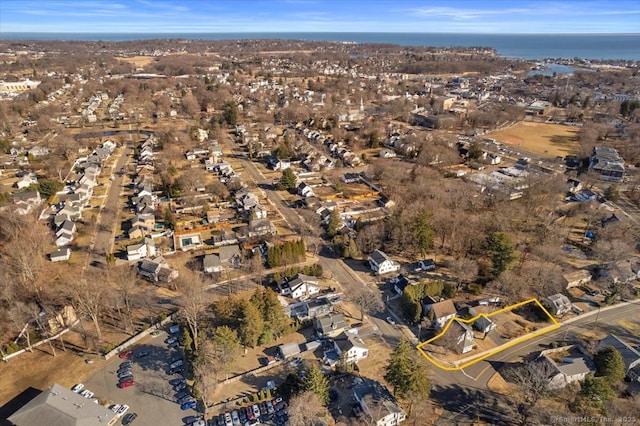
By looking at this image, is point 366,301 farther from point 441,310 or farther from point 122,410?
point 122,410

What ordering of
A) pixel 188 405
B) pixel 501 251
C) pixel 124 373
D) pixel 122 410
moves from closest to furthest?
1. pixel 122 410
2. pixel 188 405
3. pixel 124 373
4. pixel 501 251

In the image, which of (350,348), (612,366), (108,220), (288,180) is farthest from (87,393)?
(288,180)

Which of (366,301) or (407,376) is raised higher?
(407,376)

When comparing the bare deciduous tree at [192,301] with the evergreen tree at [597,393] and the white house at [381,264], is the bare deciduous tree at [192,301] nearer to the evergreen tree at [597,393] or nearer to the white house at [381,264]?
the white house at [381,264]

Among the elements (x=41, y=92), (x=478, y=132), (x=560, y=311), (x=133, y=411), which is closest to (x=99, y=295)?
(x=133, y=411)

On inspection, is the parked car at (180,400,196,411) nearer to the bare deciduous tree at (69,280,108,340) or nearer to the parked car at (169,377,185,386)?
the parked car at (169,377,185,386)

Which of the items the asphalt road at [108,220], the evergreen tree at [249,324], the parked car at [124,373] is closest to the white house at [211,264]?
the evergreen tree at [249,324]

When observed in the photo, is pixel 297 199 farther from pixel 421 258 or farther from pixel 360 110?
pixel 360 110
